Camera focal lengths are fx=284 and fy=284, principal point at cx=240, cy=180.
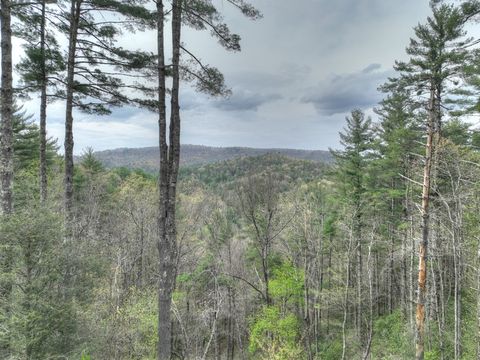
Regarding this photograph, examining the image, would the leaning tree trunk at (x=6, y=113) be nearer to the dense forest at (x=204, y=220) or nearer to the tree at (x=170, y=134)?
the dense forest at (x=204, y=220)

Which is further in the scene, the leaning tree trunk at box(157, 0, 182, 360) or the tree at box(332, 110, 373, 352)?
the tree at box(332, 110, 373, 352)

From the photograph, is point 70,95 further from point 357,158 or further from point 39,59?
point 357,158

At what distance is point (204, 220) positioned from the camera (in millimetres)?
20188

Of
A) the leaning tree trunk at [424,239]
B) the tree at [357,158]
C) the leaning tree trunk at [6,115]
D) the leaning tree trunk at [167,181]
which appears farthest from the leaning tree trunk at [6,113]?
the tree at [357,158]

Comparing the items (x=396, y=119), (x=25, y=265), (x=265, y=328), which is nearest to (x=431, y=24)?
(x=396, y=119)

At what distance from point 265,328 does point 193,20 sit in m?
13.0

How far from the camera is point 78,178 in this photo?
22641mm

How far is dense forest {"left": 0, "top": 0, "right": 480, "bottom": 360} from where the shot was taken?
202 inches

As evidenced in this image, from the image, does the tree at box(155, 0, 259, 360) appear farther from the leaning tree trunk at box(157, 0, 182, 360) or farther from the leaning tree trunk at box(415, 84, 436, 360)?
the leaning tree trunk at box(415, 84, 436, 360)

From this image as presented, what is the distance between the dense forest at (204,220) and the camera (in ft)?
16.9

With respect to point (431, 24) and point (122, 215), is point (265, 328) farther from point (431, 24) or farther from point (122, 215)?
point (431, 24)

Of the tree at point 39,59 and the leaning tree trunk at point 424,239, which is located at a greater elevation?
the tree at point 39,59

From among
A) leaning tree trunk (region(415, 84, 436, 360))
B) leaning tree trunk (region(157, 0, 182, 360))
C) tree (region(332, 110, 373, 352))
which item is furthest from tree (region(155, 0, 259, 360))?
tree (region(332, 110, 373, 352))

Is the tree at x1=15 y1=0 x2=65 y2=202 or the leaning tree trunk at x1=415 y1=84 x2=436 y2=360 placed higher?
the tree at x1=15 y1=0 x2=65 y2=202
